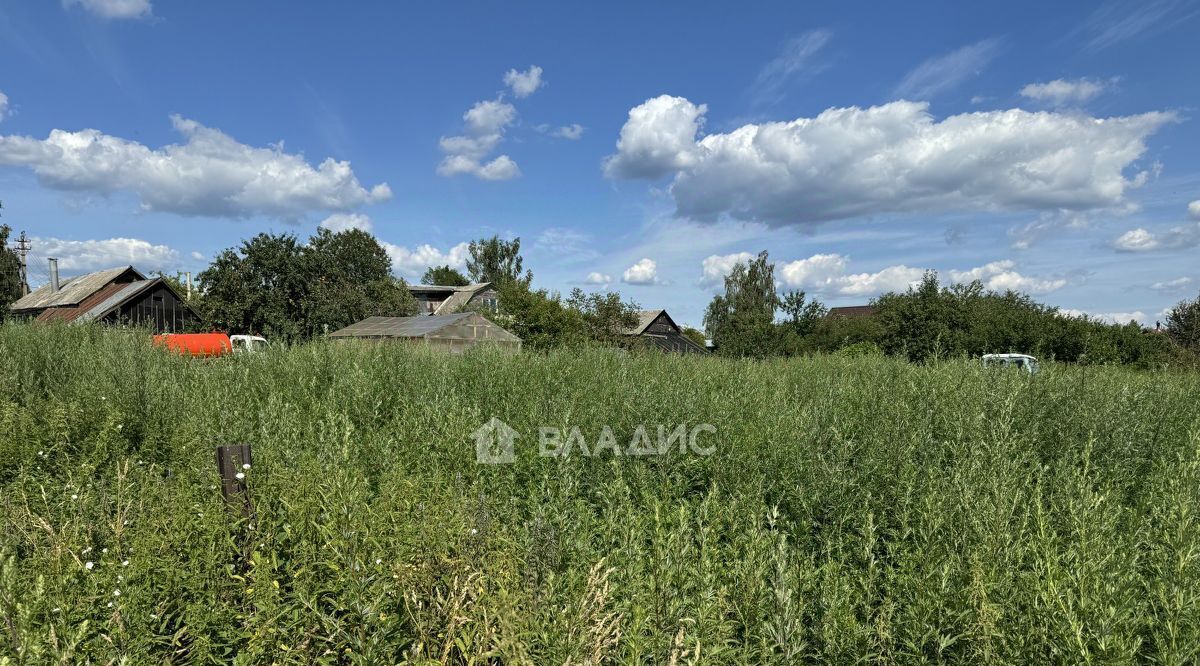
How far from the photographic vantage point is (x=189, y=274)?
Result: 166 ft

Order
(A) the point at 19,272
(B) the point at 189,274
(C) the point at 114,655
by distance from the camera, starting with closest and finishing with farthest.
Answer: (C) the point at 114,655, (A) the point at 19,272, (B) the point at 189,274

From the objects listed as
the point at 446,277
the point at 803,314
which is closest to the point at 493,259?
the point at 446,277

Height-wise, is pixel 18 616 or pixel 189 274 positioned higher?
pixel 189 274

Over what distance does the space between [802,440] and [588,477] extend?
1.71 m

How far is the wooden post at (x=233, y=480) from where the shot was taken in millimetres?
3361

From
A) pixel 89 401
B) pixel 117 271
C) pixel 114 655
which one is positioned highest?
pixel 117 271

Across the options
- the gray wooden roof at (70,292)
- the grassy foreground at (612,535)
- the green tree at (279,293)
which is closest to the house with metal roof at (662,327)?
the green tree at (279,293)

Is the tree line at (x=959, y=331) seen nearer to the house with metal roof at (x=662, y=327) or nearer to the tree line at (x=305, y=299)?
the tree line at (x=305, y=299)

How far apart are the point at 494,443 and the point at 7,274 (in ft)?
148

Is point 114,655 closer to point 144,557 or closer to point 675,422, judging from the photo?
point 144,557

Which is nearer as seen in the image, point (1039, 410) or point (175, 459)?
point (175, 459)

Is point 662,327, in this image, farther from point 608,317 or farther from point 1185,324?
point 1185,324

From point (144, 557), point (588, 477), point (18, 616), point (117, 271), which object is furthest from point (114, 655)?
point (117, 271)

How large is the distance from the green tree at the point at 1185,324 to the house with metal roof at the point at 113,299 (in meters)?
54.5
